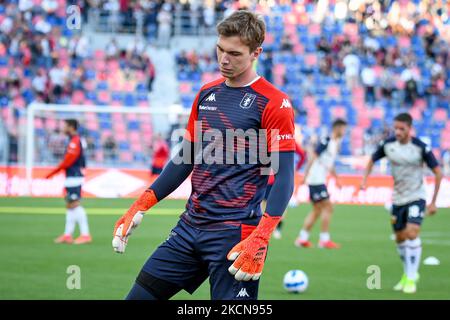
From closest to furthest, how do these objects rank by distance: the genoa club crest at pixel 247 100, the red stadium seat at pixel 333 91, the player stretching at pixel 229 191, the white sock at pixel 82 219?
the player stretching at pixel 229 191 → the genoa club crest at pixel 247 100 → the white sock at pixel 82 219 → the red stadium seat at pixel 333 91

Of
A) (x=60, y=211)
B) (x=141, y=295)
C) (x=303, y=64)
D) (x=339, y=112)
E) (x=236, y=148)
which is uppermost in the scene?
(x=303, y=64)

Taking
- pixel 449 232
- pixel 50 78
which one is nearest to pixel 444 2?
pixel 50 78

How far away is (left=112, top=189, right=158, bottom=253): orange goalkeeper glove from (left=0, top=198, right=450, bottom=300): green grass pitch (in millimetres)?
4527

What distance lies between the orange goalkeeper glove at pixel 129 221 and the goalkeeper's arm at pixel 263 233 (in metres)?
0.76

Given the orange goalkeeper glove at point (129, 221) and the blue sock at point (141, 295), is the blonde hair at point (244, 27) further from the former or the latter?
the blue sock at point (141, 295)

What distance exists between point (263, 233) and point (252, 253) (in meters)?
0.16

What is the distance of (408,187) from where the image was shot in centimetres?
1243

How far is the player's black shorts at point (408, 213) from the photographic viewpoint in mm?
12305

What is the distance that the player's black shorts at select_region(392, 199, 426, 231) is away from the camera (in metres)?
12.3

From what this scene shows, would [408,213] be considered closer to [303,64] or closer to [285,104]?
[285,104]

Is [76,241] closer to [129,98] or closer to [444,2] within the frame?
[129,98]

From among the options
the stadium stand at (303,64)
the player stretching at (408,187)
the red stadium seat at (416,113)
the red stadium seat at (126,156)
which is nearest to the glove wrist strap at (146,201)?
the player stretching at (408,187)

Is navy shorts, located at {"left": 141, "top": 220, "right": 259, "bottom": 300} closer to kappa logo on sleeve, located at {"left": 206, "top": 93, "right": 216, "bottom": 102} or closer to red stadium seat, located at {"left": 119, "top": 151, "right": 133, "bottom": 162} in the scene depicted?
kappa logo on sleeve, located at {"left": 206, "top": 93, "right": 216, "bottom": 102}

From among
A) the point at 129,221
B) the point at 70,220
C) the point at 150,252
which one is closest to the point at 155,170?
the point at 70,220
